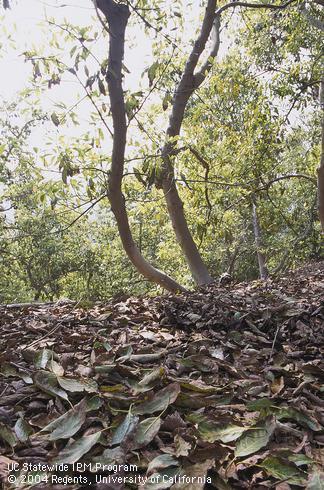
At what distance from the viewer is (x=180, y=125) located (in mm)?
4016

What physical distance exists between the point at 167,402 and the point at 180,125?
335cm

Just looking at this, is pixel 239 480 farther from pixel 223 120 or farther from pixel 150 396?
pixel 223 120

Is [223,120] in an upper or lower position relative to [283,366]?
upper

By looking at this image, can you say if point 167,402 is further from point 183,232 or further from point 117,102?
point 183,232

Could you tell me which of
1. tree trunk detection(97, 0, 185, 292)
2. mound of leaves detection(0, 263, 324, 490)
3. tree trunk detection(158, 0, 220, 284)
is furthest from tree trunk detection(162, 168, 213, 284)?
mound of leaves detection(0, 263, 324, 490)

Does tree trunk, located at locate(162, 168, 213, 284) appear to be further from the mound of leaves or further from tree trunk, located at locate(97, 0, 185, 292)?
the mound of leaves

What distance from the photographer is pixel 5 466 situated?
0.85 meters

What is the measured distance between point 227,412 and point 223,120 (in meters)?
5.84

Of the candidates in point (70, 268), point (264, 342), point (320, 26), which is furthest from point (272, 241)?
point (264, 342)

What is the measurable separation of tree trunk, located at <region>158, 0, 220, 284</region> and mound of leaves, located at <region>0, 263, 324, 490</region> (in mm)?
1845

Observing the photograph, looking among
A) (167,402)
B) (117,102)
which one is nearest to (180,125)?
(117,102)

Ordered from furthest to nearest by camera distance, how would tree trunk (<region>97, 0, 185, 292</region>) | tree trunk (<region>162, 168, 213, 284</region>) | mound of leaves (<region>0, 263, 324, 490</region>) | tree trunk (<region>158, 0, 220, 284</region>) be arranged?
tree trunk (<region>162, 168, 213, 284</region>)
tree trunk (<region>158, 0, 220, 284</region>)
tree trunk (<region>97, 0, 185, 292</region>)
mound of leaves (<region>0, 263, 324, 490</region>)

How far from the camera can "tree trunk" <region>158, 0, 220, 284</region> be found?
A: 3.50 metres

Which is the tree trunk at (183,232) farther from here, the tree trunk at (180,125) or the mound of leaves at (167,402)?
the mound of leaves at (167,402)
